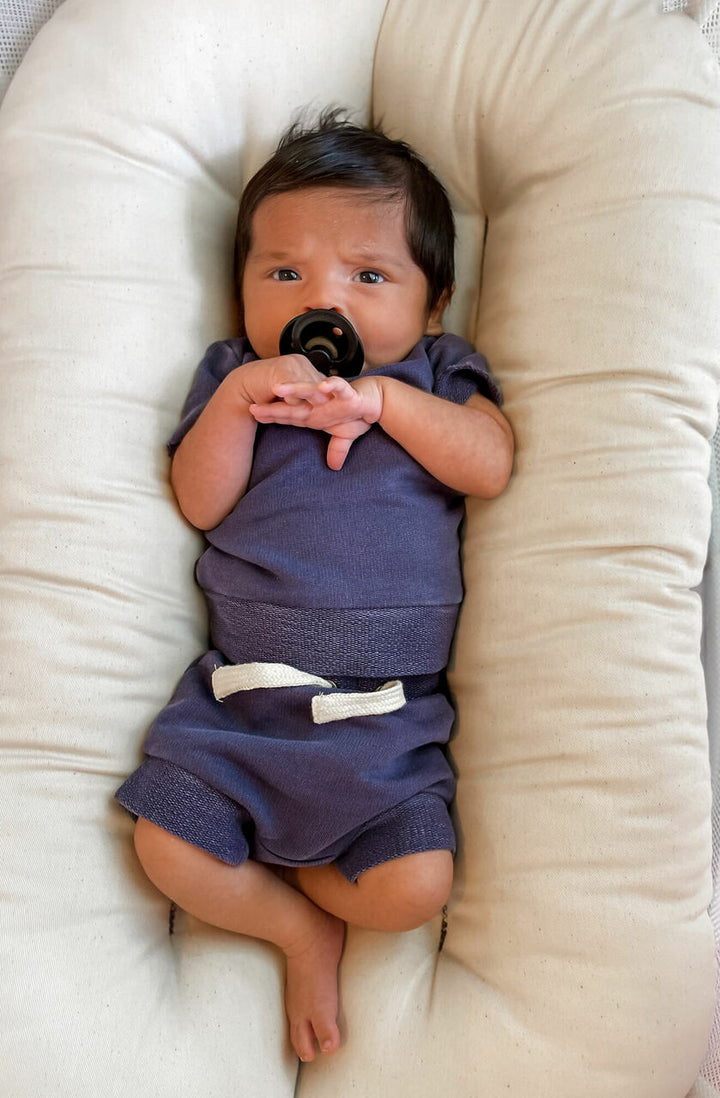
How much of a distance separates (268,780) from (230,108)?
919 millimetres

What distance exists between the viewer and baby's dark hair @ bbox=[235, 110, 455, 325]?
1.22 m

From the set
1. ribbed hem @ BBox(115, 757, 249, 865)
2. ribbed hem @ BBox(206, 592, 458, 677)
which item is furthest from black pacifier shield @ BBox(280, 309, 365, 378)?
ribbed hem @ BBox(115, 757, 249, 865)

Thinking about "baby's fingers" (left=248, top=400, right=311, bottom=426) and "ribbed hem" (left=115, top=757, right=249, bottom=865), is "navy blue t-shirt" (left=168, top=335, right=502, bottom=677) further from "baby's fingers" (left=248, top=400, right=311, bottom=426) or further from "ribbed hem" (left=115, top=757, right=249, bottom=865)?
"ribbed hem" (left=115, top=757, right=249, bottom=865)

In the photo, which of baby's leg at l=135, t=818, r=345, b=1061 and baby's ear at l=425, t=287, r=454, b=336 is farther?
baby's ear at l=425, t=287, r=454, b=336

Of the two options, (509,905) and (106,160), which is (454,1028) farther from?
(106,160)

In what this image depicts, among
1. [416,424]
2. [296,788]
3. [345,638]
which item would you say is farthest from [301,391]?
[296,788]

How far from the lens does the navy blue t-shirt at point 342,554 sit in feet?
3.69

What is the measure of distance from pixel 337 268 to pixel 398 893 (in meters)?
0.75

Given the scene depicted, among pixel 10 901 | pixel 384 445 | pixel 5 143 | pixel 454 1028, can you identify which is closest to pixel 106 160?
pixel 5 143

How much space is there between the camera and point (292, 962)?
1118mm

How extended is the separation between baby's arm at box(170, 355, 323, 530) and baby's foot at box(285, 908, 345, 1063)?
526 millimetres

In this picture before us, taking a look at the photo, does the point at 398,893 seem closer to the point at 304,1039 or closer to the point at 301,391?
the point at 304,1039

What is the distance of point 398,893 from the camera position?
1042 mm

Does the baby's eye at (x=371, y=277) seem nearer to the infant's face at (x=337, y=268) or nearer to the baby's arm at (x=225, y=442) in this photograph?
the infant's face at (x=337, y=268)
